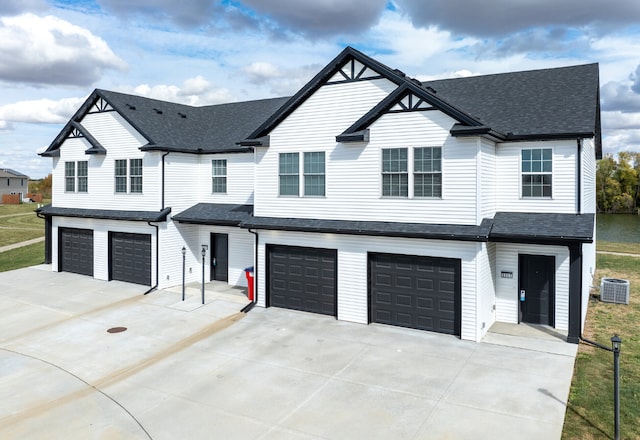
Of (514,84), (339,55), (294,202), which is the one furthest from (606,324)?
(339,55)

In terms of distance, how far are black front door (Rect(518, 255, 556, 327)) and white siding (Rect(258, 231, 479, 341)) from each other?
7.91 feet

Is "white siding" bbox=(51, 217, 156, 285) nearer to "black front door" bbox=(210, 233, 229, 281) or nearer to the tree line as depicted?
"black front door" bbox=(210, 233, 229, 281)

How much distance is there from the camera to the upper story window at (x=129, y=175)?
66.8 feet

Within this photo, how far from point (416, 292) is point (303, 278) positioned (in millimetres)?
4000

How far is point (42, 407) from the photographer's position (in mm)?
9453

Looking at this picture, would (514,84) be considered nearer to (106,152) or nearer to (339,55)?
(339,55)

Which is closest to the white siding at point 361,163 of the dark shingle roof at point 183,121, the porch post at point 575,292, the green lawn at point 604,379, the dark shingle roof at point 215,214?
the dark shingle roof at point 215,214

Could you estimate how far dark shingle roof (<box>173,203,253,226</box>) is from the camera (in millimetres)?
18516

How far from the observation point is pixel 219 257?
20.6m

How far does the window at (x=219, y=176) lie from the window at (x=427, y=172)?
984 cm

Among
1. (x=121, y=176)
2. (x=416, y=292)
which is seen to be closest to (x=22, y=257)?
(x=121, y=176)

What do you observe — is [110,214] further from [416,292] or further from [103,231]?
[416,292]

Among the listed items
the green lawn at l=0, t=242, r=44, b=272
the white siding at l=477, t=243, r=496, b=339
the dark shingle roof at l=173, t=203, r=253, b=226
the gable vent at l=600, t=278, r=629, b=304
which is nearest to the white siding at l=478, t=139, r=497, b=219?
the white siding at l=477, t=243, r=496, b=339

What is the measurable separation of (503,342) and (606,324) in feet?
13.6
